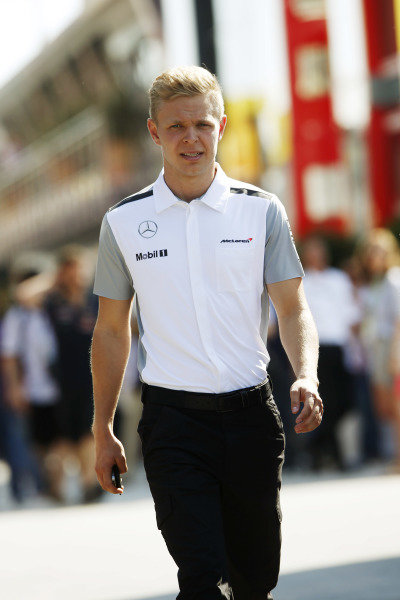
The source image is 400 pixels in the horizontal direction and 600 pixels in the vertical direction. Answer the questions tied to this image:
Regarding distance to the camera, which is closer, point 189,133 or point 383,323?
point 189,133

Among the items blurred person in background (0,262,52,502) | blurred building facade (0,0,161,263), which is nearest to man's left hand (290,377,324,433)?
blurred person in background (0,262,52,502)

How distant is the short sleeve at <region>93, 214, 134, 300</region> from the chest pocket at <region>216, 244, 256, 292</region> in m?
0.36

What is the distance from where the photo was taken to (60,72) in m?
56.3

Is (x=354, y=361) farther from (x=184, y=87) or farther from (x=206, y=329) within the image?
(x=184, y=87)

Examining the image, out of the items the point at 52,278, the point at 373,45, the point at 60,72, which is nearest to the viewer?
the point at 52,278

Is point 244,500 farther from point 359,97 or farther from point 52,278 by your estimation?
point 359,97

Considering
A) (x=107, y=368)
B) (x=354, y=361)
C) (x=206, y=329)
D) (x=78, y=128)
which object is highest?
(x=78, y=128)

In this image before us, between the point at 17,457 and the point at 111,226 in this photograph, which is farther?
the point at 17,457

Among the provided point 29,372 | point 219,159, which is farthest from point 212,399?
point 219,159

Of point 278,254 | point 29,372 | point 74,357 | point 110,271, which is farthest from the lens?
point 29,372

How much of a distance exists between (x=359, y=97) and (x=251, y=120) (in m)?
3.45

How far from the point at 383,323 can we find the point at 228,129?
68.7 feet

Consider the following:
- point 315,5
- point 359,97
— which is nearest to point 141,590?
point 359,97

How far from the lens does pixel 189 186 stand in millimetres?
4242
